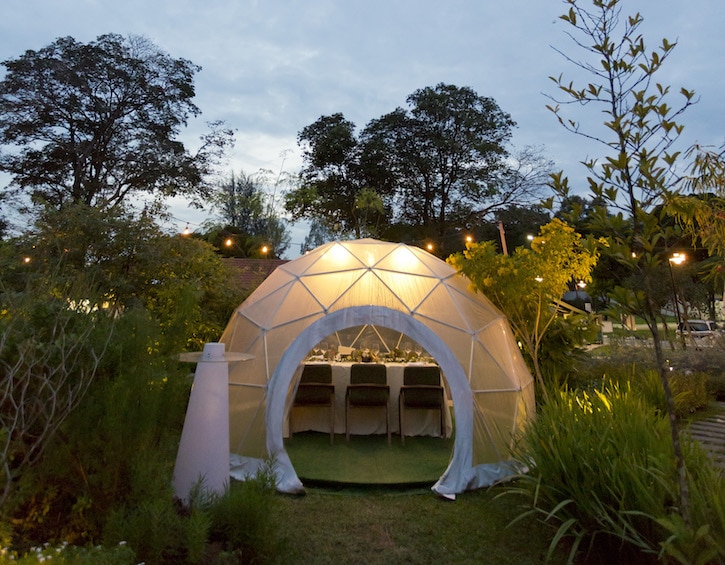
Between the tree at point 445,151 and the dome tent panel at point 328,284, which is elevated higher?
the tree at point 445,151

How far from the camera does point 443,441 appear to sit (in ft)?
24.0

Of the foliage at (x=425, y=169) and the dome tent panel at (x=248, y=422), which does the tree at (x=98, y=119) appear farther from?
the dome tent panel at (x=248, y=422)

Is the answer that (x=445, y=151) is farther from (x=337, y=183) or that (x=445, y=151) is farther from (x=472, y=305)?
(x=472, y=305)

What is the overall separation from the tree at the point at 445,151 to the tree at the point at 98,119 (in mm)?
9195

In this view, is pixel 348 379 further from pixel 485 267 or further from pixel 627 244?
pixel 627 244

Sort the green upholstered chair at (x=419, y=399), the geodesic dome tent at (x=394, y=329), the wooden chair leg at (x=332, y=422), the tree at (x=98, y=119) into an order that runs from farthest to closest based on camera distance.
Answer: the tree at (x=98, y=119) < the green upholstered chair at (x=419, y=399) < the wooden chair leg at (x=332, y=422) < the geodesic dome tent at (x=394, y=329)

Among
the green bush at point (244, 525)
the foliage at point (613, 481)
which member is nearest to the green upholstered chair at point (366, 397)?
the foliage at point (613, 481)

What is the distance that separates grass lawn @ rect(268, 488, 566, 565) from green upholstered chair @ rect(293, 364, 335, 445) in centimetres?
202

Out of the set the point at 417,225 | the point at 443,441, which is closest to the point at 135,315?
the point at 443,441

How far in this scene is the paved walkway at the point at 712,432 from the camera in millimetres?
5988

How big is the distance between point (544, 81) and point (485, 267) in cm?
358

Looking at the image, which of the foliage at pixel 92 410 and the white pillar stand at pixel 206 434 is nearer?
the foliage at pixel 92 410

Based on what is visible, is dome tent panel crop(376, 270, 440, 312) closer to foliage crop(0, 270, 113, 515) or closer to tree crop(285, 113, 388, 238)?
foliage crop(0, 270, 113, 515)

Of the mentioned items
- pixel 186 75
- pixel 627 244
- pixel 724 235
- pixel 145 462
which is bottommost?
pixel 145 462
